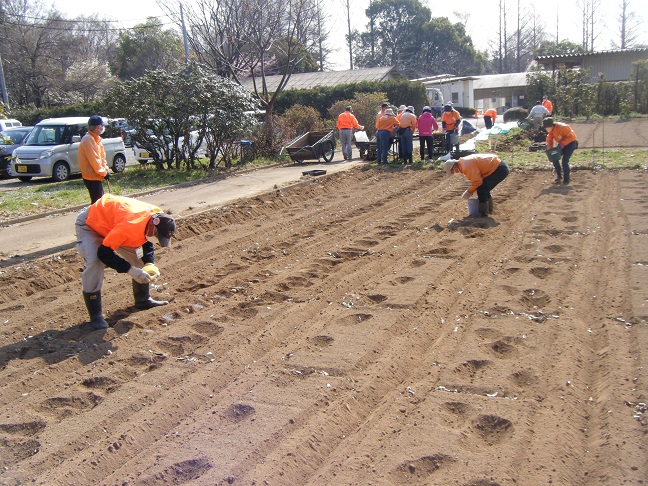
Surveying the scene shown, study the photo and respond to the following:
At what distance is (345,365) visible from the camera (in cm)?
531

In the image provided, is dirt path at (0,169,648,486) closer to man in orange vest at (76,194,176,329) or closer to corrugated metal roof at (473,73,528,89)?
man in orange vest at (76,194,176,329)

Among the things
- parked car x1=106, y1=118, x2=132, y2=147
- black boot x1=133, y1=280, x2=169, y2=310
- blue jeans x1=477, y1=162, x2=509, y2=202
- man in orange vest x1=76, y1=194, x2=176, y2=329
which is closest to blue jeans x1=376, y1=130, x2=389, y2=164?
parked car x1=106, y1=118, x2=132, y2=147

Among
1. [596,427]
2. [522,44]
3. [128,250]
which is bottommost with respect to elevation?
[596,427]

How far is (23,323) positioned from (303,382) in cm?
335

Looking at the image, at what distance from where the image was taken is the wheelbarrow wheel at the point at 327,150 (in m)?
20.5

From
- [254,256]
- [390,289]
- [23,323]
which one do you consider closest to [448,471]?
[390,289]

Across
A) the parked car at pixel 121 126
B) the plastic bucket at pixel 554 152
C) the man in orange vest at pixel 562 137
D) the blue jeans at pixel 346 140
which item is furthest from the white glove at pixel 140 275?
the blue jeans at pixel 346 140

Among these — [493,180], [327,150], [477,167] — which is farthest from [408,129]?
[477,167]

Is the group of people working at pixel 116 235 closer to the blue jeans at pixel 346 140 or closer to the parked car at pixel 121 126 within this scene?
the parked car at pixel 121 126

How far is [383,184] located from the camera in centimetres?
1541

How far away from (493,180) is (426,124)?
821 centimetres

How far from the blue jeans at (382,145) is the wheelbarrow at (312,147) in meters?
2.10

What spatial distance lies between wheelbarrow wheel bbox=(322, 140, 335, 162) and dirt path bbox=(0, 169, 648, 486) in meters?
11.0

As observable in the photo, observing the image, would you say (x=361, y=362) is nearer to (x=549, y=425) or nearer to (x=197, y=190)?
(x=549, y=425)
